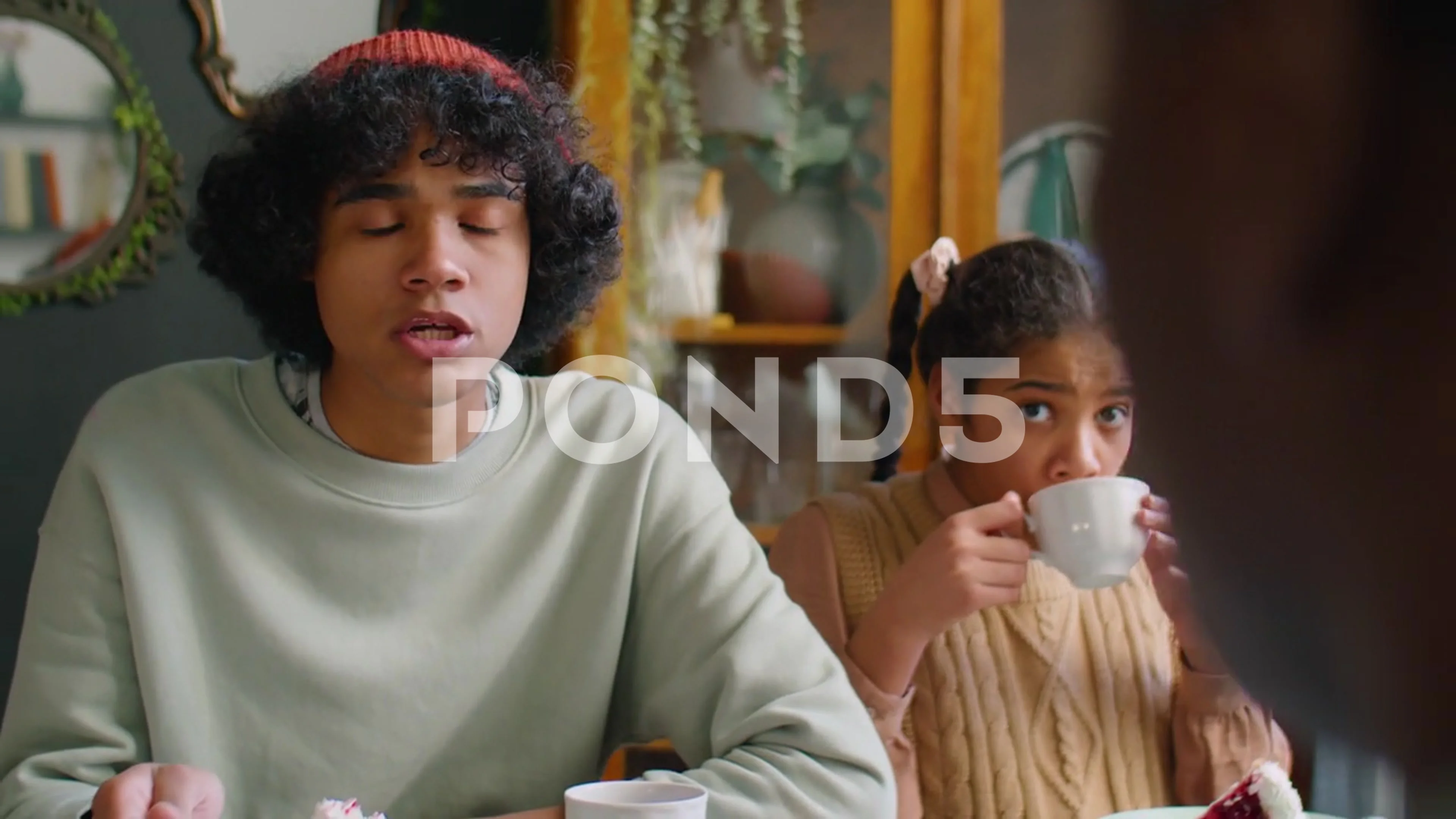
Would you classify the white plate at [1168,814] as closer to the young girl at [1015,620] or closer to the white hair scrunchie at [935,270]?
the young girl at [1015,620]

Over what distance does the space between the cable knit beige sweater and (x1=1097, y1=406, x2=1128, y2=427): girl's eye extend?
0.65ft

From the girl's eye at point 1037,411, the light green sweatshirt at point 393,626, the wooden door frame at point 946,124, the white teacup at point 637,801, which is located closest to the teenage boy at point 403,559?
the light green sweatshirt at point 393,626

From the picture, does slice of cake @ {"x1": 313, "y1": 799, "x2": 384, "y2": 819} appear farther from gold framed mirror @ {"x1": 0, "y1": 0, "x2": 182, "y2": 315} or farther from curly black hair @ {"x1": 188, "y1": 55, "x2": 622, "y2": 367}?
gold framed mirror @ {"x1": 0, "y1": 0, "x2": 182, "y2": 315}

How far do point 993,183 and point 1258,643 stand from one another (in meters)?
2.13

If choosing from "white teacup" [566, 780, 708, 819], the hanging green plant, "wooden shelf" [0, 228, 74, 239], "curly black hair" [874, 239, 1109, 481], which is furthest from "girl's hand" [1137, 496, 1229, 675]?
"wooden shelf" [0, 228, 74, 239]

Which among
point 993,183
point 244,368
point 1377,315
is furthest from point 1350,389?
point 993,183

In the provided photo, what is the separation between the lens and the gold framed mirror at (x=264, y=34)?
2404mm

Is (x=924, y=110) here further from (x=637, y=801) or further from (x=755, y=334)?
(x=637, y=801)

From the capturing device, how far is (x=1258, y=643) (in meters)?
0.25

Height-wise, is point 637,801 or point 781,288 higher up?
point 781,288

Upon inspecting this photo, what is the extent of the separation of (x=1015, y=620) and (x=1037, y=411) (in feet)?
0.81

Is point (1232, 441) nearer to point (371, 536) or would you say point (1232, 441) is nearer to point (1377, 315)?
point (1377, 315)

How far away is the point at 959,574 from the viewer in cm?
145

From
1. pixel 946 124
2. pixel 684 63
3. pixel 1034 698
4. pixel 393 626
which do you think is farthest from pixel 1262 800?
pixel 684 63
